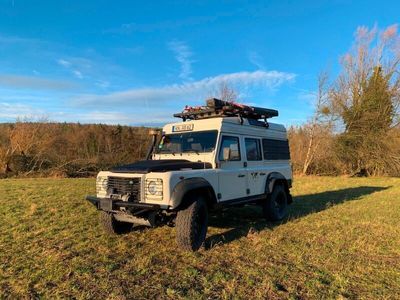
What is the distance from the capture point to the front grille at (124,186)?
234 inches

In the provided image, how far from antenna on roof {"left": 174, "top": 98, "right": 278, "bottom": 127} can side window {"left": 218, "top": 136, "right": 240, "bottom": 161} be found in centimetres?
64

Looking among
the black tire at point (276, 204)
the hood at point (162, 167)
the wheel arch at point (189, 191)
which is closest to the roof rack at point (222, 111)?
the hood at point (162, 167)

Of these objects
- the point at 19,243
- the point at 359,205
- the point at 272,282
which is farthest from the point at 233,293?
the point at 359,205

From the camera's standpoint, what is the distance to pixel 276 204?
8781 millimetres

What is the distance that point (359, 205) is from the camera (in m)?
10.8

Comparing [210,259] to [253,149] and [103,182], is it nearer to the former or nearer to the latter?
[103,182]

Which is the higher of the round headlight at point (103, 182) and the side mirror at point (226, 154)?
the side mirror at point (226, 154)

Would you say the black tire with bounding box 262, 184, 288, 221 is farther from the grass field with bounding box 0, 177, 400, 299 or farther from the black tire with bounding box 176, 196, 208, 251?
the black tire with bounding box 176, 196, 208, 251

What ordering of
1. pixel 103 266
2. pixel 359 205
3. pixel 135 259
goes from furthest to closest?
pixel 359 205 → pixel 135 259 → pixel 103 266

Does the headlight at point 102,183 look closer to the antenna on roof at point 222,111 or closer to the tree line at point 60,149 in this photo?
the antenna on roof at point 222,111

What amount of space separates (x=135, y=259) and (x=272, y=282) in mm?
2118

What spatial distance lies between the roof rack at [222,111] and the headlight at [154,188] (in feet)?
8.42

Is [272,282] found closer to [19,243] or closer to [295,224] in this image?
[295,224]

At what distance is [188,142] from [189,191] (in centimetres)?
180
